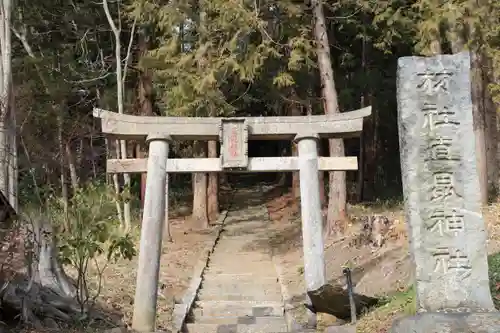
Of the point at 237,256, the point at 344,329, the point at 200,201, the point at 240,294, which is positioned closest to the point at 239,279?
the point at 240,294

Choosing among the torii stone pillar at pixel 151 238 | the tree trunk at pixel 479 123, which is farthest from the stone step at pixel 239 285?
the tree trunk at pixel 479 123

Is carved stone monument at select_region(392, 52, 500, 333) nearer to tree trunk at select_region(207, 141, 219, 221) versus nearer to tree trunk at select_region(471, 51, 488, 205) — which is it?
tree trunk at select_region(471, 51, 488, 205)

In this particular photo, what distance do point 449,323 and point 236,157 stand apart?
188 inches

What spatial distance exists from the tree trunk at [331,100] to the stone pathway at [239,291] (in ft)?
6.65

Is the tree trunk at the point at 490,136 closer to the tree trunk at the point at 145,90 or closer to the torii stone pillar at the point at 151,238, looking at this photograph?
the torii stone pillar at the point at 151,238

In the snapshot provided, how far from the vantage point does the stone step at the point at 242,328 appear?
988 cm

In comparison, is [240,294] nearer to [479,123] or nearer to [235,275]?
[235,275]

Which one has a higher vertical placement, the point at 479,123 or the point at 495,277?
the point at 479,123

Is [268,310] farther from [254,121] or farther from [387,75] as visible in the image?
[387,75]

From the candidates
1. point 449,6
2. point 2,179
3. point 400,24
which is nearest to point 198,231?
point 2,179

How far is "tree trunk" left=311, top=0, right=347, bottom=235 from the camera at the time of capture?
14.1 metres

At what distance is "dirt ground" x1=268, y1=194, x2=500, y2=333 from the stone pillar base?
3.41ft

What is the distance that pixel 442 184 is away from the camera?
6.53 meters

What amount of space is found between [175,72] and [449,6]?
6.26 meters
